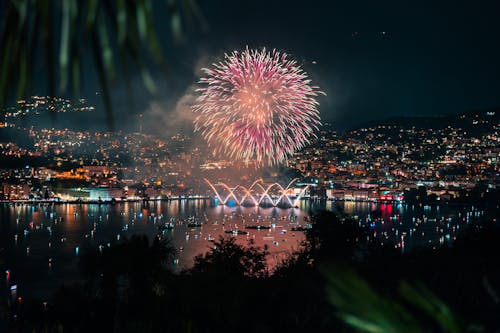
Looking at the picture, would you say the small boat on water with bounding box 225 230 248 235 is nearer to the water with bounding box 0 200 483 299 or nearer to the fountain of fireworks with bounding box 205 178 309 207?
the water with bounding box 0 200 483 299

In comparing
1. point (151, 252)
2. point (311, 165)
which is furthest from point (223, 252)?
point (311, 165)

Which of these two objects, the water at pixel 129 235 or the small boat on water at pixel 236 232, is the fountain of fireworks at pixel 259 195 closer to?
the water at pixel 129 235

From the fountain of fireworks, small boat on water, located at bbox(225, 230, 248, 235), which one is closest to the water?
small boat on water, located at bbox(225, 230, 248, 235)

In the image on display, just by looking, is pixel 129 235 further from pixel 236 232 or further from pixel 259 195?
pixel 259 195

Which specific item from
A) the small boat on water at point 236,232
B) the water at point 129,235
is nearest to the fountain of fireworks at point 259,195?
the water at point 129,235

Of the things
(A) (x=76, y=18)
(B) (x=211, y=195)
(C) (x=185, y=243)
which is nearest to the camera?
(A) (x=76, y=18)

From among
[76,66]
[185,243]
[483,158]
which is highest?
[483,158]

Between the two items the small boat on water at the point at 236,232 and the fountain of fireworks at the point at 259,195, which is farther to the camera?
the fountain of fireworks at the point at 259,195

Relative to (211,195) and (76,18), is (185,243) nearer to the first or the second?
(76,18)

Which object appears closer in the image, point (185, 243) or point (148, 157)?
point (185, 243)
